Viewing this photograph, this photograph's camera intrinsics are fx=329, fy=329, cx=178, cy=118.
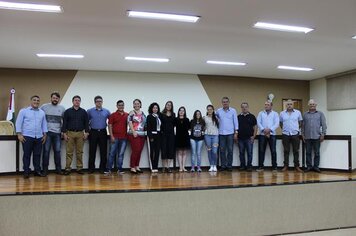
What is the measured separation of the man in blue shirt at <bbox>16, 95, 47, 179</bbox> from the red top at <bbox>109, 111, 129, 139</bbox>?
1247mm

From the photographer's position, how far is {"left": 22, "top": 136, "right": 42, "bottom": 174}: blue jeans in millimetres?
5777

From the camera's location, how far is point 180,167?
687 centimetres

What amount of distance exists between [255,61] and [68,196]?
6456 millimetres

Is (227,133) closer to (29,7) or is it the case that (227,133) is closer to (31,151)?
(31,151)

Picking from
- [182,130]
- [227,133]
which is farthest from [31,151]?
[227,133]

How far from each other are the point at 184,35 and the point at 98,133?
253cm

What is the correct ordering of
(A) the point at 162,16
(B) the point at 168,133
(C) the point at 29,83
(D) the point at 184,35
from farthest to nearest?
(C) the point at 29,83
(B) the point at 168,133
(D) the point at 184,35
(A) the point at 162,16

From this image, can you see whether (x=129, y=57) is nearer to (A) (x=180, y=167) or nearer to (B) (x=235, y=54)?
(B) (x=235, y=54)

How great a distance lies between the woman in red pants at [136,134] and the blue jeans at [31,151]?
5.46 feet

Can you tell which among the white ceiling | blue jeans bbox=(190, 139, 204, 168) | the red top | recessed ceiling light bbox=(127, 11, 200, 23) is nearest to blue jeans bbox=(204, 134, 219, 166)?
blue jeans bbox=(190, 139, 204, 168)

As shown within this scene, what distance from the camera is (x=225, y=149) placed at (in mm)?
7004

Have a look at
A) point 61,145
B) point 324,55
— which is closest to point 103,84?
point 61,145

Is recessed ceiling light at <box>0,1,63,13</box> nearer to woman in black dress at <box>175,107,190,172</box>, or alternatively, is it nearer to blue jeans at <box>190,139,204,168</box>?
woman in black dress at <box>175,107,190,172</box>

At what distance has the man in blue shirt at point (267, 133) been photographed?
712 centimetres
